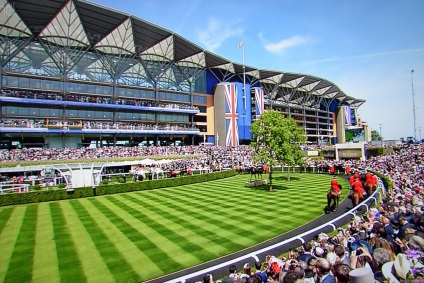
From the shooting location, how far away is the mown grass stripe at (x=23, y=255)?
9.20 m

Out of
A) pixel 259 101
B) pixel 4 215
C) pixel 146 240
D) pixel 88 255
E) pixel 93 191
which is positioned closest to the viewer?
pixel 88 255

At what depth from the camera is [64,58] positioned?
54.1 metres

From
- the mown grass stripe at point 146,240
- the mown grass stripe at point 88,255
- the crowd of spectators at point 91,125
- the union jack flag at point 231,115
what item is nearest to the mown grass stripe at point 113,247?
the mown grass stripe at point 88,255

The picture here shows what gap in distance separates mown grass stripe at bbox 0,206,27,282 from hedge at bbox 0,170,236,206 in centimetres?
263

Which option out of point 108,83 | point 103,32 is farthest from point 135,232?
point 108,83

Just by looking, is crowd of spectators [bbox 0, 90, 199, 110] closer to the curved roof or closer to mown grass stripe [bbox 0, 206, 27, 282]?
the curved roof

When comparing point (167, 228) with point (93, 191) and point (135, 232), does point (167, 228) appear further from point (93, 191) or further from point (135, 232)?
point (93, 191)

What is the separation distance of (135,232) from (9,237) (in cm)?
615

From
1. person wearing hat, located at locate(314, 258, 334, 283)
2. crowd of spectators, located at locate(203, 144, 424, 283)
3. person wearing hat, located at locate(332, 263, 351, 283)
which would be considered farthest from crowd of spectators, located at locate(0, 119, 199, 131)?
person wearing hat, located at locate(332, 263, 351, 283)

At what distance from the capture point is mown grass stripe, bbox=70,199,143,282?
9242 mm

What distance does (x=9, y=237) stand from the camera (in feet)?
43.7

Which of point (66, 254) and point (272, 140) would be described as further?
point (272, 140)

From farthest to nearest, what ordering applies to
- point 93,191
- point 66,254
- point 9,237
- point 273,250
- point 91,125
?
1. point 91,125
2. point 93,191
3. point 9,237
4. point 66,254
5. point 273,250

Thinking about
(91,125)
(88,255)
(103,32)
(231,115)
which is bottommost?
(88,255)
